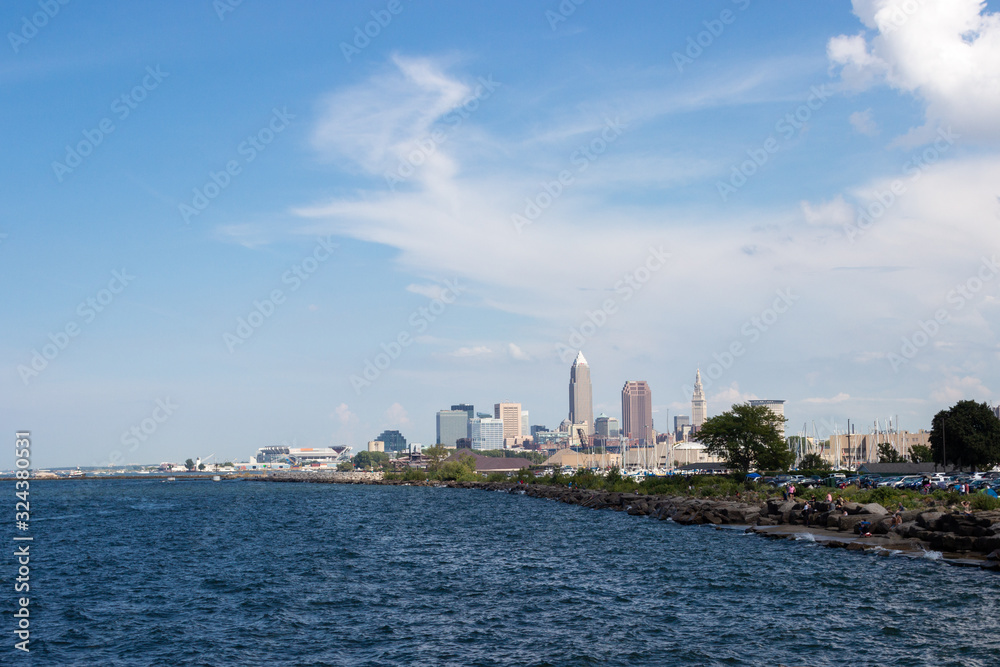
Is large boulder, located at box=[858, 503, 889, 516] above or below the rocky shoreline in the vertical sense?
above

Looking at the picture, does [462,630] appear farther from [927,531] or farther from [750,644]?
[927,531]

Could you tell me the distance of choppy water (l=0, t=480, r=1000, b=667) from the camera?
24.8 meters

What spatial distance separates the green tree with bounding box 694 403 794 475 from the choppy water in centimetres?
4988

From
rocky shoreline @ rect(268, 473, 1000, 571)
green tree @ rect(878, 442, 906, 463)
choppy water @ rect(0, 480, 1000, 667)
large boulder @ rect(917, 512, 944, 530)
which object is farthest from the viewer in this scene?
green tree @ rect(878, 442, 906, 463)

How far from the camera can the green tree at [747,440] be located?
105 metres

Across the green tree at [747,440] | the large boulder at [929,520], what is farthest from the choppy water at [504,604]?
the green tree at [747,440]

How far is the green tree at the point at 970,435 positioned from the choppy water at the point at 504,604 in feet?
223

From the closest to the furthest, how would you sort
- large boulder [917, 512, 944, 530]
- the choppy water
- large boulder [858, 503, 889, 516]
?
the choppy water < large boulder [917, 512, 944, 530] < large boulder [858, 503, 889, 516]

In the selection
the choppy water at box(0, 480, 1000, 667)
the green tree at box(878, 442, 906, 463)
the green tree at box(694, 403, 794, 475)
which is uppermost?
the green tree at box(694, 403, 794, 475)

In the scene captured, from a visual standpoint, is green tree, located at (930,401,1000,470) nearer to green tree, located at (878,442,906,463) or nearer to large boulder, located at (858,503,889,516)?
green tree, located at (878,442,906,463)

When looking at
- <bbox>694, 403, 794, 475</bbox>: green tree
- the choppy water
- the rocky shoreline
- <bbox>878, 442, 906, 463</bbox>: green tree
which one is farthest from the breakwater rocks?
<bbox>878, 442, 906, 463</bbox>: green tree

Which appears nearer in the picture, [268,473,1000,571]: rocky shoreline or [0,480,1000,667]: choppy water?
[0,480,1000,667]: choppy water

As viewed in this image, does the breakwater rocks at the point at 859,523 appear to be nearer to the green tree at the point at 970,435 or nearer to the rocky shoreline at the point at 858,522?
the rocky shoreline at the point at 858,522

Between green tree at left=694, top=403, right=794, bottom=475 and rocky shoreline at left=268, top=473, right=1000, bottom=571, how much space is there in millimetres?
24698
